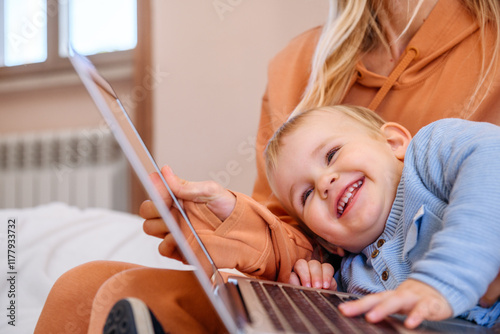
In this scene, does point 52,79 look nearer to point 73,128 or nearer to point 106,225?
point 73,128

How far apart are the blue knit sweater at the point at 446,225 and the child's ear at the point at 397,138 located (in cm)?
7

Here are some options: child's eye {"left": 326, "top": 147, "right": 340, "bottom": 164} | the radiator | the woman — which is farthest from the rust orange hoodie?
the radiator

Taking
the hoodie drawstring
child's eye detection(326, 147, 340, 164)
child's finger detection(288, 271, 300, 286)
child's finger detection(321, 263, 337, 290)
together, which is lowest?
child's finger detection(288, 271, 300, 286)

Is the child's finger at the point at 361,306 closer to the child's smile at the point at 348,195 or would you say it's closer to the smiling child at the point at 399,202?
the smiling child at the point at 399,202

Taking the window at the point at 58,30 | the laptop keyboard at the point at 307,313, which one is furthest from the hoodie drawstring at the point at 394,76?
the window at the point at 58,30

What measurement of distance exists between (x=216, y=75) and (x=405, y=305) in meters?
1.48

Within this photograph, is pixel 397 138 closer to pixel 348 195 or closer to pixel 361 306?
A: pixel 348 195

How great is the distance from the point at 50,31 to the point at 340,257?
2.13 m

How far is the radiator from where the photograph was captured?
7.16ft

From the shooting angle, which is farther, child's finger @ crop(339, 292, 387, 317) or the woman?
the woman

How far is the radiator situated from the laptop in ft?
5.63

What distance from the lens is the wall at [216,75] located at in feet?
5.33

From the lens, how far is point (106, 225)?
1071mm

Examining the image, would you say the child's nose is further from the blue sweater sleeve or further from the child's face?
the blue sweater sleeve
